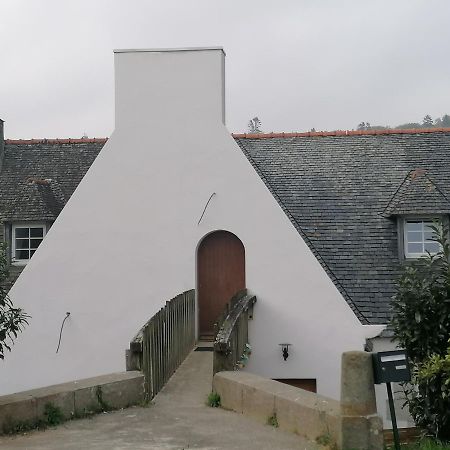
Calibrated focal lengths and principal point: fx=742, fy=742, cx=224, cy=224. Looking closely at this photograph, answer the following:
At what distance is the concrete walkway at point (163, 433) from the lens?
7734 millimetres

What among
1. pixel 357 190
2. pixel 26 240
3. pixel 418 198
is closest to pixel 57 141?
pixel 26 240

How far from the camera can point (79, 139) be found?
21.2 metres

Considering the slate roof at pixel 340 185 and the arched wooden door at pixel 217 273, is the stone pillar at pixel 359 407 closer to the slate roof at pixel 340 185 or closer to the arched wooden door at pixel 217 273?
the slate roof at pixel 340 185

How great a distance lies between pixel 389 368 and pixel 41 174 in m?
14.5

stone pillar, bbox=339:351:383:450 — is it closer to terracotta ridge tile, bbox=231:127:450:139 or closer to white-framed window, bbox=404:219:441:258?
white-framed window, bbox=404:219:441:258

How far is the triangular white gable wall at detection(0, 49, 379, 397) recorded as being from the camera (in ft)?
54.0

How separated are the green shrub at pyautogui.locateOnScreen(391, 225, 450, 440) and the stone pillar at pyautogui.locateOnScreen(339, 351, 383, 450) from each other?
129 cm

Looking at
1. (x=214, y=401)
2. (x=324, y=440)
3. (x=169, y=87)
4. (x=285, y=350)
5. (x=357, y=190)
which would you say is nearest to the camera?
(x=324, y=440)

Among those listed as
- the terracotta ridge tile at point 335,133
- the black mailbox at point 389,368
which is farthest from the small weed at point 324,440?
the terracotta ridge tile at point 335,133

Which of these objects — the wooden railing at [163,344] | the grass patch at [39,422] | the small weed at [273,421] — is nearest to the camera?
Result: the grass patch at [39,422]

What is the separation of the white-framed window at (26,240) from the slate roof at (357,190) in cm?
559

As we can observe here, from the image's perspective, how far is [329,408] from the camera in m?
7.71

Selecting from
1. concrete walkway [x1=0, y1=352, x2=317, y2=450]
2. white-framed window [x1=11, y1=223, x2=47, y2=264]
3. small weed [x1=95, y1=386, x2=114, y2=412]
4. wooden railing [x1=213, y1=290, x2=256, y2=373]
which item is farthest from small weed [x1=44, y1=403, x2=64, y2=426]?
white-framed window [x1=11, y1=223, x2=47, y2=264]

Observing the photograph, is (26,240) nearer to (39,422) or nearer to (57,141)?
(57,141)
